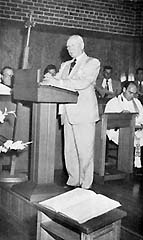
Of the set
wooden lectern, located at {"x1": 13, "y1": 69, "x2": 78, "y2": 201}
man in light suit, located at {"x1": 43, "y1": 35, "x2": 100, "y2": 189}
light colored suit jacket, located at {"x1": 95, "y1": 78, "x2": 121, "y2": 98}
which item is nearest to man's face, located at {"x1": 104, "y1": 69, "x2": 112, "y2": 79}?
light colored suit jacket, located at {"x1": 95, "y1": 78, "x2": 121, "y2": 98}

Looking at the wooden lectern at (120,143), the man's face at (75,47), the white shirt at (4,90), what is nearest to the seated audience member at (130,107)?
the wooden lectern at (120,143)

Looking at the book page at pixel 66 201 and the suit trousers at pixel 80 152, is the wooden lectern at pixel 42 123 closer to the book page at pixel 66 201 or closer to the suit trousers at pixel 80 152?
the suit trousers at pixel 80 152

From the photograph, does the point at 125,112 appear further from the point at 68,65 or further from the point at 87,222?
the point at 87,222

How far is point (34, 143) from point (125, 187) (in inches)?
48.8

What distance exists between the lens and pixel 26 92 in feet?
10.8

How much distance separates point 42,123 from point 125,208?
39.2 inches

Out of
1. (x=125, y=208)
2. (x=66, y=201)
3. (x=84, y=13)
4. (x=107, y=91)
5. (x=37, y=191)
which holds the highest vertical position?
(x=84, y=13)

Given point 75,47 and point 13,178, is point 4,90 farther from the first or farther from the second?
point 75,47

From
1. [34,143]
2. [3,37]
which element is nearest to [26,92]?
[34,143]

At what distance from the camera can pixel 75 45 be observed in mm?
3580

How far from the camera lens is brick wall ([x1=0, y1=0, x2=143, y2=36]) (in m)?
5.99

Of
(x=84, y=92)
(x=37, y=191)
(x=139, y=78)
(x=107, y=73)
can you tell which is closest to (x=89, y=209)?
(x=37, y=191)

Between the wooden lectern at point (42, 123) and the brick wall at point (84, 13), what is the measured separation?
9.27 feet

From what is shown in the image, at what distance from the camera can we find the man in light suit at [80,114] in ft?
11.8
